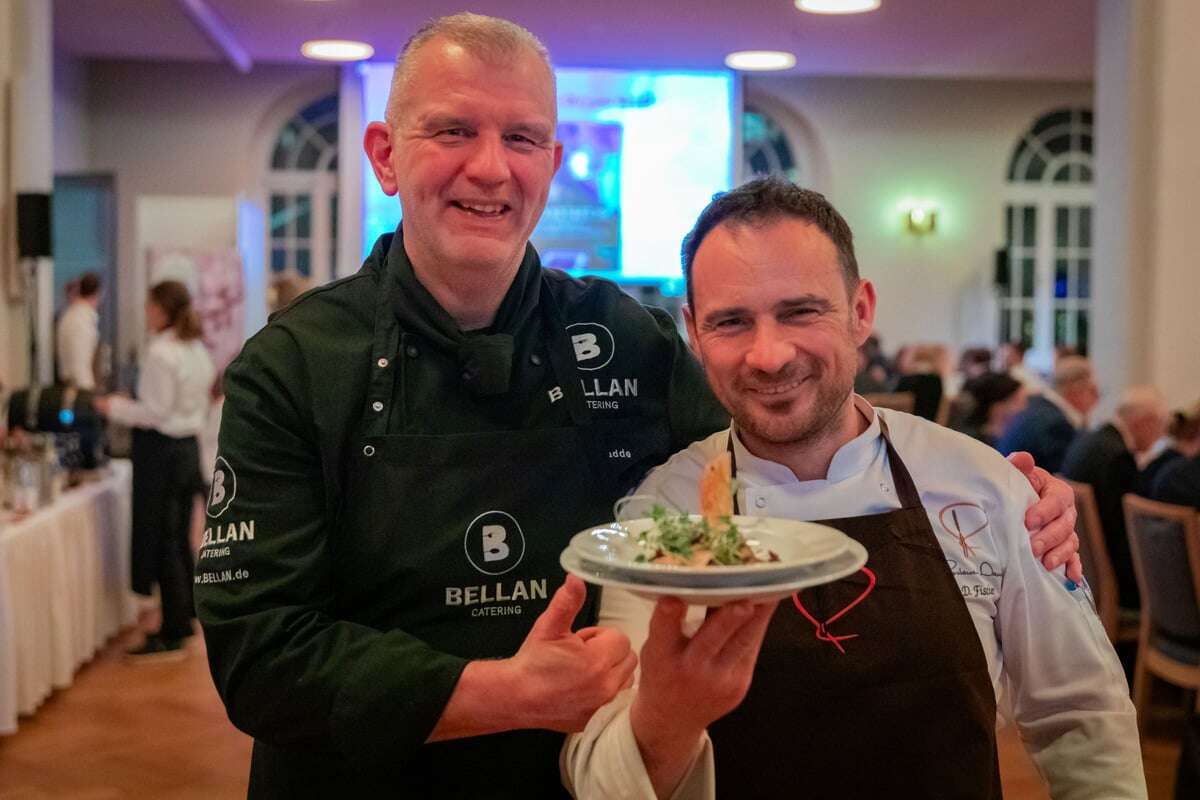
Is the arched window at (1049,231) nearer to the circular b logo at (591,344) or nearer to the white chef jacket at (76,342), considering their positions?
the white chef jacket at (76,342)

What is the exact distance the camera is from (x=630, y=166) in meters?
10.7

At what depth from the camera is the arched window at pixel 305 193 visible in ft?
40.2

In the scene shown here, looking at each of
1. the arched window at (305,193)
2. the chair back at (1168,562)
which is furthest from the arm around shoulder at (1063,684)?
the arched window at (305,193)

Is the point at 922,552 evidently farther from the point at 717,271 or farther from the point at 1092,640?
the point at 717,271

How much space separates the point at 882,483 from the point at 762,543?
0.41 meters

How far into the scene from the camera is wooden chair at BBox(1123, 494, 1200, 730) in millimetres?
3977

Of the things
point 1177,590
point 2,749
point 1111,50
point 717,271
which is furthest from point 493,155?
point 1111,50

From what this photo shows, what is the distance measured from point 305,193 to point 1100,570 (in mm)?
9220

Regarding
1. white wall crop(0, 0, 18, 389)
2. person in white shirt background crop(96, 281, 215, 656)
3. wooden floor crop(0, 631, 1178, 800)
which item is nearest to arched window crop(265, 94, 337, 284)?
white wall crop(0, 0, 18, 389)

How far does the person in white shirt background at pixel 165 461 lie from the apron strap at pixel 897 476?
182 inches

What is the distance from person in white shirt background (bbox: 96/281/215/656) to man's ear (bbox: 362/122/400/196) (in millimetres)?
4358

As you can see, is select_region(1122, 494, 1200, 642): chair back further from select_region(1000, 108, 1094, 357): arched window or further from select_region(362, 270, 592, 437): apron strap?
select_region(1000, 108, 1094, 357): arched window

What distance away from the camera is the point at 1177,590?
13.5 feet

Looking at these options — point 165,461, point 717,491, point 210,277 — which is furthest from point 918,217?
point 717,491
